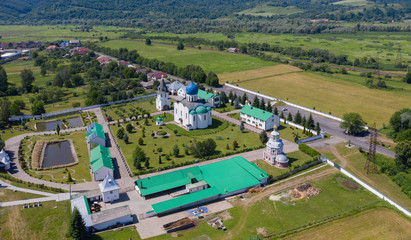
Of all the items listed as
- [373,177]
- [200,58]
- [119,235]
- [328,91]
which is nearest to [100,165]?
[119,235]

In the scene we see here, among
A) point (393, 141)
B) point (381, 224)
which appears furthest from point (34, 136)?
point (393, 141)

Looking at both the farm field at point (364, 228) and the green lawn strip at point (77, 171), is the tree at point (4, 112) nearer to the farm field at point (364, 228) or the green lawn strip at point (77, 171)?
the green lawn strip at point (77, 171)

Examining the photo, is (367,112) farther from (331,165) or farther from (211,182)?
(211,182)

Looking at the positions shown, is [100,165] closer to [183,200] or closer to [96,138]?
[96,138]

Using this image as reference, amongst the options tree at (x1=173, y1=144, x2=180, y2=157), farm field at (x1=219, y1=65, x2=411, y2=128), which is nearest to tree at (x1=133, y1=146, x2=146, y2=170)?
tree at (x1=173, y1=144, x2=180, y2=157)

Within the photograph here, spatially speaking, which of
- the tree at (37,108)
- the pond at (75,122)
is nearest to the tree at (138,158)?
the pond at (75,122)

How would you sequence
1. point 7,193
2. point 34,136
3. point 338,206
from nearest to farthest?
point 338,206
point 7,193
point 34,136
